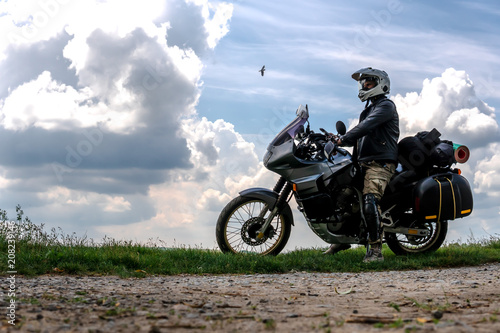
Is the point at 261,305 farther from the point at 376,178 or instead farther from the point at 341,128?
the point at 376,178

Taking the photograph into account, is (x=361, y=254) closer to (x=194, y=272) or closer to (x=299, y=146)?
(x=299, y=146)

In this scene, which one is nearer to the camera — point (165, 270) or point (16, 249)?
point (165, 270)

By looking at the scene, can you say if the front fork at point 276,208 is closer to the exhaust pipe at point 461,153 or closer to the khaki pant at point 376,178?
the khaki pant at point 376,178

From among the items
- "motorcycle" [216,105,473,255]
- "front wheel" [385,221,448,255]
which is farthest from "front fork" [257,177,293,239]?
"front wheel" [385,221,448,255]

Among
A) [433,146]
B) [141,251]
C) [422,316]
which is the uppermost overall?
[433,146]

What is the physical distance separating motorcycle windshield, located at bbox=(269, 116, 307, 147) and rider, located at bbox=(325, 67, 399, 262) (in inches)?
34.9

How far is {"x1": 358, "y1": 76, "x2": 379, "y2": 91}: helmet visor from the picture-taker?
29.9 feet

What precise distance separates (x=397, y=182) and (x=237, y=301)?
17.0 feet

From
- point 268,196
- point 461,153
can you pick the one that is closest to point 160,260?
point 268,196

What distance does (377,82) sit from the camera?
9.11m

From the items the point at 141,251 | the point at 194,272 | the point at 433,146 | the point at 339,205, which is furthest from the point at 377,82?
the point at 141,251

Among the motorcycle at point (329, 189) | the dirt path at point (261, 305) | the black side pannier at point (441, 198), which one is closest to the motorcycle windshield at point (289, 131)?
the motorcycle at point (329, 189)

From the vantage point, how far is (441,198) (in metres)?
8.78

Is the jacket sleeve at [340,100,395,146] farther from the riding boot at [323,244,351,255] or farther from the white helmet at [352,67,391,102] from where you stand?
the riding boot at [323,244,351,255]
